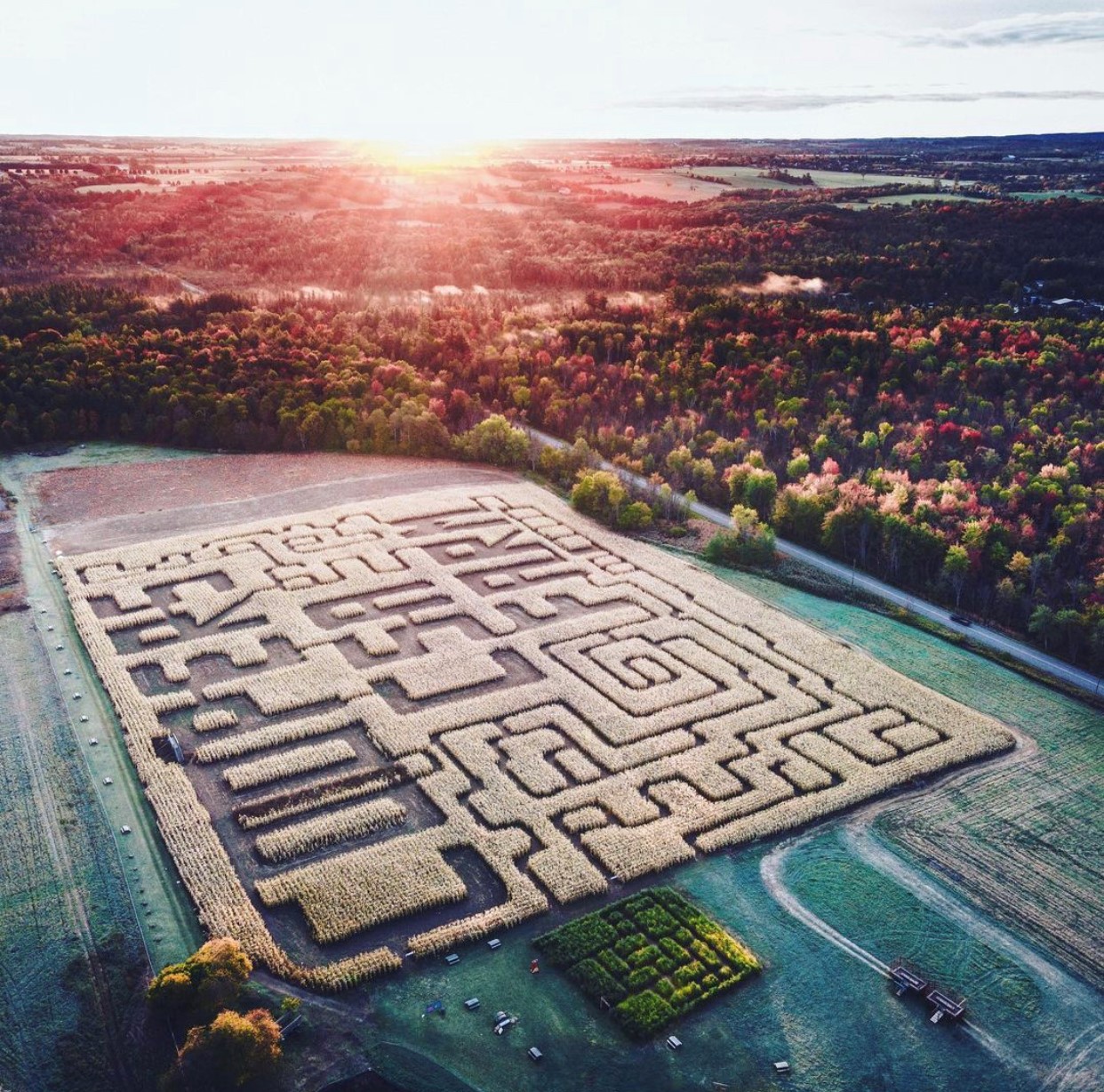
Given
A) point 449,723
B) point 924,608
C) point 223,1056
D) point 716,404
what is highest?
point 716,404

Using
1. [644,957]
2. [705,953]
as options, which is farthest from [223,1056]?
[705,953]

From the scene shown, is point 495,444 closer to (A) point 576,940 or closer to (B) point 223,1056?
(A) point 576,940

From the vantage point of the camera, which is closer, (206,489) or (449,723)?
(449,723)

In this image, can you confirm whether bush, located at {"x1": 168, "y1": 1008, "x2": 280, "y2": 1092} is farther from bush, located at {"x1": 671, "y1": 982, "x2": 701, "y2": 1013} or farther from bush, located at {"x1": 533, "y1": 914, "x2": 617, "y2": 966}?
bush, located at {"x1": 671, "y1": 982, "x2": 701, "y2": 1013}

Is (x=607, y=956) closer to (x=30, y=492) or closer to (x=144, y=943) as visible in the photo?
(x=144, y=943)

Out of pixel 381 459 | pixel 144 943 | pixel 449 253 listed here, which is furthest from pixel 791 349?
pixel 144 943

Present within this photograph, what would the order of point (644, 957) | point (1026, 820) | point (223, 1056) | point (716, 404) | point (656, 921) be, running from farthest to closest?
point (716, 404) → point (1026, 820) → point (656, 921) → point (644, 957) → point (223, 1056)

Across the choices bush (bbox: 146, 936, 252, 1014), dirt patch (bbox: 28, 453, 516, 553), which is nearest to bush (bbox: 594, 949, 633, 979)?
bush (bbox: 146, 936, 252, 1014)

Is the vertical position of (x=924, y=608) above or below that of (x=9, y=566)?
below
